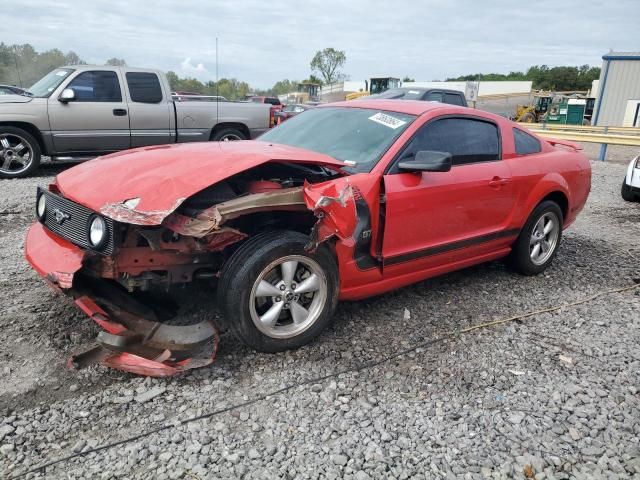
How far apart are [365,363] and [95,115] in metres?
7.34

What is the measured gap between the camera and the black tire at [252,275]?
9.29ft

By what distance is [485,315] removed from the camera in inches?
153

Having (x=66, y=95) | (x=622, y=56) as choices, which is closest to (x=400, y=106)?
(x=66, y=95)

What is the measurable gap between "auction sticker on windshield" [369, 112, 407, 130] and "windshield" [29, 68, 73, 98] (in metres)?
6.78

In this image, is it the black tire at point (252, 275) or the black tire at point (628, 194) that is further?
the black tire at point (628, 194)

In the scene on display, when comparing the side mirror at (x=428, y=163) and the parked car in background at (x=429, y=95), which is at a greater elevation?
the parked car in background at (x=429, y=95)

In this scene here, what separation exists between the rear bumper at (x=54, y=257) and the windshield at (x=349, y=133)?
5.89 feet

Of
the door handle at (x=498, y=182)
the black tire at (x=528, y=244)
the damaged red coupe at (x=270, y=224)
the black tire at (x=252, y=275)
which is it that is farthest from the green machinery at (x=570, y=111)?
the black tire at (x=252, y=275)

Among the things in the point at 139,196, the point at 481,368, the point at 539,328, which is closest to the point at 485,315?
the point at 539,328

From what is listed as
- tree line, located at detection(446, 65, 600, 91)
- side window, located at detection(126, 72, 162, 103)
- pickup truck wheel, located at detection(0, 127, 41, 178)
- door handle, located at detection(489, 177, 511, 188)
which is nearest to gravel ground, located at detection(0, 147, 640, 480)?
door handle, located at detection(489, 177, 511, 188)

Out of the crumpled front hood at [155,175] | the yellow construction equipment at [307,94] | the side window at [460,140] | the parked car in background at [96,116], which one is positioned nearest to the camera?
the crumpled front hood at [155,175]

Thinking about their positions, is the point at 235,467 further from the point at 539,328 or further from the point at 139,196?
the point at 539,328

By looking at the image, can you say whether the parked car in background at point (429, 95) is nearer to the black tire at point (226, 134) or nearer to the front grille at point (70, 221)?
the black tire at point (226, 134)

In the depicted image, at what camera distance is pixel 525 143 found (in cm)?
452
